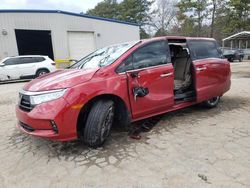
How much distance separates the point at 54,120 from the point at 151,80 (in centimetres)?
170

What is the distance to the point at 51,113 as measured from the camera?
9.68 ft

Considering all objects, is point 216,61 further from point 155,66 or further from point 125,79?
point 125,79

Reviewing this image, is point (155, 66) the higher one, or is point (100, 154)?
point (155, 66)

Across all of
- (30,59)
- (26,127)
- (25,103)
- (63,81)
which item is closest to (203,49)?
(63,81)

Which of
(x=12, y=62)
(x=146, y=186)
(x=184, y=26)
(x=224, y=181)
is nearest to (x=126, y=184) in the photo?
(x=146, y=186)

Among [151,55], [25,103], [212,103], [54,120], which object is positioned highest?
[151,55]

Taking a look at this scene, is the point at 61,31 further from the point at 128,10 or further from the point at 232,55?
the point at 128,10

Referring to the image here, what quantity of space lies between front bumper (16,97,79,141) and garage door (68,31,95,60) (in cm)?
1574

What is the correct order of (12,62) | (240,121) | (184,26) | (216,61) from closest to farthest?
(240,121), (216,61), (12,62), (184,26)

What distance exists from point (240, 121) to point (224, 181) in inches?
86.8

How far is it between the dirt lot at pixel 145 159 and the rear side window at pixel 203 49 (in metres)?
1.39

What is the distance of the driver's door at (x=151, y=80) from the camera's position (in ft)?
12.0

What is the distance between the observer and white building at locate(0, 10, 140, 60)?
15414mm

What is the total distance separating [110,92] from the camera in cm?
334
